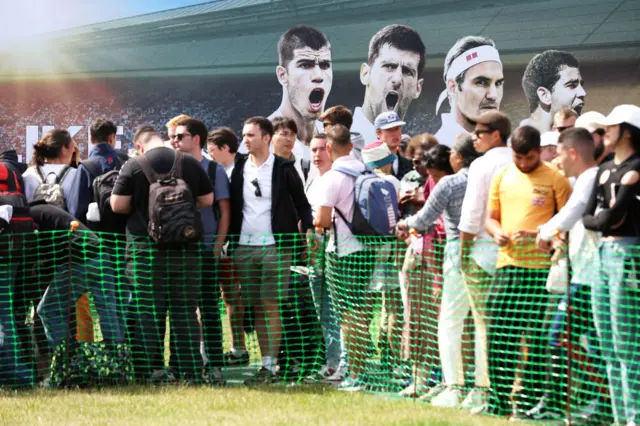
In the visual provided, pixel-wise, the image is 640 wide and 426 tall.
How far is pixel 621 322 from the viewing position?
4910mm

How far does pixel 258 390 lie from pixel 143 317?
1.01 metres

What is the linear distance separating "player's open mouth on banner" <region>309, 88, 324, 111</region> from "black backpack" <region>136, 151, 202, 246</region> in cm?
658

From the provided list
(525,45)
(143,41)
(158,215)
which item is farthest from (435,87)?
(158,215)

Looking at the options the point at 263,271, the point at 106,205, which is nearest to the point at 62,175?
the point at 106,205

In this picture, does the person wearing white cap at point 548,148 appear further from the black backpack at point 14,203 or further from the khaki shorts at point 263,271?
the black backpack at point 14,203

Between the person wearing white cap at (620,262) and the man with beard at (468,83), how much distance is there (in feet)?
23.8

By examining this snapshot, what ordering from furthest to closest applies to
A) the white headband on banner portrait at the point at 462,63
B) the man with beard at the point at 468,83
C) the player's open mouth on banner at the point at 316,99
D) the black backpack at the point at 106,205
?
the player's open mouth on banner at the point at 316,99 < the white headband on banner portrait at the point at 462,63 < the man with beard at the point at 468,83 < the black backpack at the point at 106,205

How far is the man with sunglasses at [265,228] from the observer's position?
6.79 meters

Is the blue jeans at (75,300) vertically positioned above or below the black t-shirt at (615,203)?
below

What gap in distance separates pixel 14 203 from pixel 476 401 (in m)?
3.47

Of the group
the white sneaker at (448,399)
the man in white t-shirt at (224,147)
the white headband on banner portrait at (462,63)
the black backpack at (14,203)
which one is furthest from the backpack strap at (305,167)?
the white sneaker at (448,399)

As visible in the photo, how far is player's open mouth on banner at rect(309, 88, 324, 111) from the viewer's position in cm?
1280

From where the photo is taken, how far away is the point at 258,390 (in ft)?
20.7

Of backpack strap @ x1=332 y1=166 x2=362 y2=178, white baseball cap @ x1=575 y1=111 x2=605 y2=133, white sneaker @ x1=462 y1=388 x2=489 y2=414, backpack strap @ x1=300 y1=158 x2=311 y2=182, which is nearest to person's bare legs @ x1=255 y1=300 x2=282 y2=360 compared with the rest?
backpack strap @ x1=332 y1=166 x2=362 y2=178
